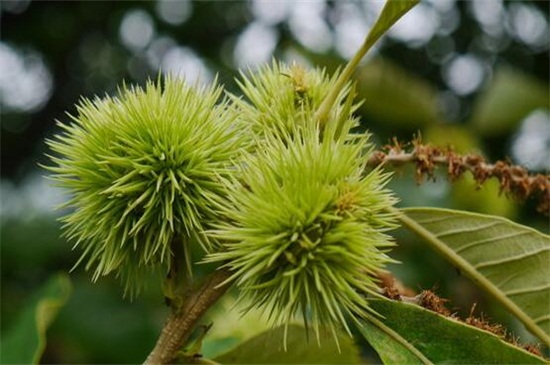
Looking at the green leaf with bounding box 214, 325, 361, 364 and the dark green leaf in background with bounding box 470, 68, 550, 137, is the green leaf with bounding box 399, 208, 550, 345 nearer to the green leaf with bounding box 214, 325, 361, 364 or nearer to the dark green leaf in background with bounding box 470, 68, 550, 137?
the green leaf with bounding box 214, 325, 361, 364

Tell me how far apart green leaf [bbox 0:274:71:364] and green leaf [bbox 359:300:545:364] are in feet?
2.54

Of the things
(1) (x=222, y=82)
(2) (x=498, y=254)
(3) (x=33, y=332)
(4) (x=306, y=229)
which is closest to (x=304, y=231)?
(4) (x=306, y=229)

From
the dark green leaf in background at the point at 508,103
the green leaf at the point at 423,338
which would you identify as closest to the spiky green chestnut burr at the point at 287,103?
the green leaf at the point at 423,338

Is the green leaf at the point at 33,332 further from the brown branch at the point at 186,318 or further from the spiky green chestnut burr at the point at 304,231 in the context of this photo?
the spiky green chestnut burr at the point at 304,231

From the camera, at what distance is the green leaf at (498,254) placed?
56.1 inches

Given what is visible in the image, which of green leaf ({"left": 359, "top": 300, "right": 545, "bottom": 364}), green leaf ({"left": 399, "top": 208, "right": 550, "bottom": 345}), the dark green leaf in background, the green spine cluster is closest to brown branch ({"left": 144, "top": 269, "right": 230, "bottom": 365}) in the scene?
the green spine cluster

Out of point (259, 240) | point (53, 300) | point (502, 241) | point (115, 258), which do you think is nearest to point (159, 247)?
point (115, 258)

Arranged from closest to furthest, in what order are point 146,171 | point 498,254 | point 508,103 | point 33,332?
Answer: point 146,171
point 498,254
point 33,332
point 508,103

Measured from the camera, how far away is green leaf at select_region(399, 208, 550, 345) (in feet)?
4.68

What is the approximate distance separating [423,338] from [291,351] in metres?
0.54

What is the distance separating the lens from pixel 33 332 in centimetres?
197

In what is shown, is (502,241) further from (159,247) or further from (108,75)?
(108,75)

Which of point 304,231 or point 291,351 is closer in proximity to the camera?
point 304,231

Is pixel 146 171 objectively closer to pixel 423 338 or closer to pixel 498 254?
pixel 423 338
